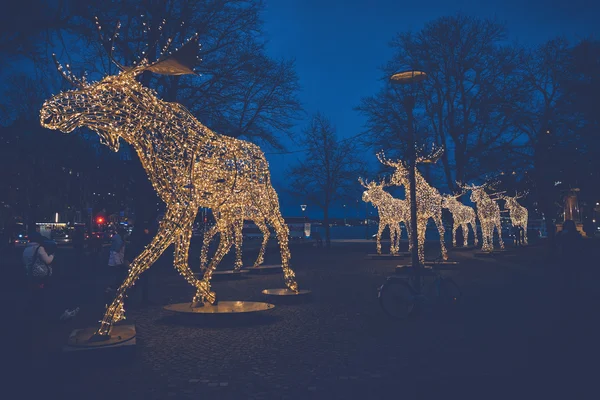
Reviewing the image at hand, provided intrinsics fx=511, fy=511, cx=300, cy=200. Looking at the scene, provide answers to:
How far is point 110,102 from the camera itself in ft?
23.9

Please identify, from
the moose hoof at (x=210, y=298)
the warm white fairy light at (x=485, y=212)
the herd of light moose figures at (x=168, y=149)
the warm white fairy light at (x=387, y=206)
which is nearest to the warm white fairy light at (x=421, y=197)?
the warm white fairy light at (x=387, y=206)

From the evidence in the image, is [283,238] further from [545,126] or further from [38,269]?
[545,126]

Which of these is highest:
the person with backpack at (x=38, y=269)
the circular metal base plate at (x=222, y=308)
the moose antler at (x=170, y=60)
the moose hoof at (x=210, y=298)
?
the moose antler at (x=170, y=60)

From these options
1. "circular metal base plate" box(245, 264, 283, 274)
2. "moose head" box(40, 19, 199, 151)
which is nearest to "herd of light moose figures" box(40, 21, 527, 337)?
"moose head" box(40, 19, 199, 151)

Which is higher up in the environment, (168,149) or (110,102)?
(110,102)

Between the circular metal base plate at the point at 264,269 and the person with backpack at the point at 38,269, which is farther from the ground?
the person with backpack at the point at 38,269

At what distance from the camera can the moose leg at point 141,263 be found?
6.63 meters

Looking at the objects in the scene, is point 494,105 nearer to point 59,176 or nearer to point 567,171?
point 567,171

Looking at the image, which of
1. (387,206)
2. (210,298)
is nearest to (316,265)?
(387,206)

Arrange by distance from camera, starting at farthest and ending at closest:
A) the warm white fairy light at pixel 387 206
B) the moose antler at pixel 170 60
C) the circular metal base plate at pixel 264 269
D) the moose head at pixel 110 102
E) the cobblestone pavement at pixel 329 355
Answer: the warm white fairy light at pixel 387 206, the circular metal base plate at pixel 264 269, the moose antler at pixel 170 60, the moose head at pixel 110 102, the cobblestone pavement at pixel 329 355

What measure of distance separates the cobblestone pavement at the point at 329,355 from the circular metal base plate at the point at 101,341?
0.22 m

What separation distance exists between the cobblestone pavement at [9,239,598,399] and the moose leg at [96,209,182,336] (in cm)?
54

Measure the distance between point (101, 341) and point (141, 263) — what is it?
46.2 inches

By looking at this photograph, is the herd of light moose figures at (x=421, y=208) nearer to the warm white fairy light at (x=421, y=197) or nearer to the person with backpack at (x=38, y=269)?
the warm white fairy light at (x=421, y=197)
